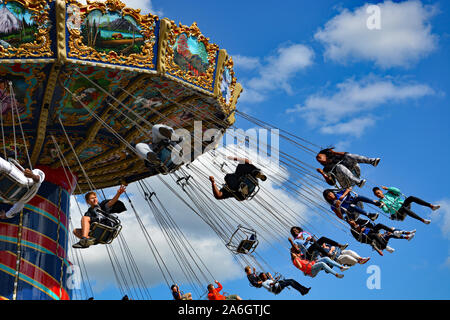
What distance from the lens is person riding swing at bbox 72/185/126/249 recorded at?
1129 cm

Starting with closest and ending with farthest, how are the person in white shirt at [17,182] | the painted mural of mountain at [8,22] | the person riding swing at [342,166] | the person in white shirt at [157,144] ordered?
the person in white shirt at [17,182], the person in white shirt at [157,144], the painted mural of mountain at [8,22], the person riding swing at [342,166]

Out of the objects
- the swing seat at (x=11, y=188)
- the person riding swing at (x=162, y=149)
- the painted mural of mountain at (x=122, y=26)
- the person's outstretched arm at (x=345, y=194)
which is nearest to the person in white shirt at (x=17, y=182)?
Result: the swing seat at (x=11, y=188)

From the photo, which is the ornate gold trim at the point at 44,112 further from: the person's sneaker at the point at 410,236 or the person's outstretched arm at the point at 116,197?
the person's sneaker at the point at 410,236

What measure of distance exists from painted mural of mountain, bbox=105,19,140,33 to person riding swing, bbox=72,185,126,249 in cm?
285

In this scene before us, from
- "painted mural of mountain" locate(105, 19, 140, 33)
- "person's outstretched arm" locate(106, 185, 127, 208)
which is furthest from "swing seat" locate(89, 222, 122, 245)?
"painted mural of mountain" locate(105, 19, 140, 33)

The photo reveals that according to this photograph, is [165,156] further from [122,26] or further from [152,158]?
[122,26]

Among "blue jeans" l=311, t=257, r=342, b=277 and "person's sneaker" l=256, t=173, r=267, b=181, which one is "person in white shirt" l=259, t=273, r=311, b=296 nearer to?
"blue jeans" l=311, t=257, r=342, b=277

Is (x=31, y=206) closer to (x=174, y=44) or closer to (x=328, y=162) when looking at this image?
(x=174, y=44)

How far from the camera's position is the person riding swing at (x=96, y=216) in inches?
444

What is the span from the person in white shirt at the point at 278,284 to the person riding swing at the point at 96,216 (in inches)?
120

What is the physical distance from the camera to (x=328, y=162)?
1197cm
